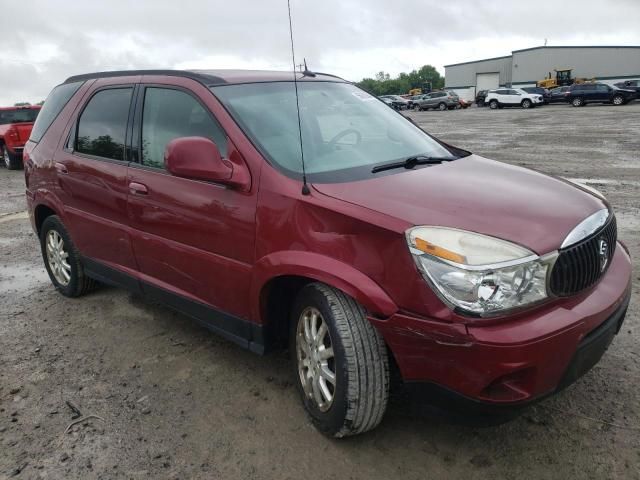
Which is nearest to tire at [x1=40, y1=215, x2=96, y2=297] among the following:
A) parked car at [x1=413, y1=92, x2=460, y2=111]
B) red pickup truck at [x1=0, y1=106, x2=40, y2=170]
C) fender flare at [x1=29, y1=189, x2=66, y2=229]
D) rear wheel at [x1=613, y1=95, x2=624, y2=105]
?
fender flare at [x1=29, y1=189, x2=66, y2=229]

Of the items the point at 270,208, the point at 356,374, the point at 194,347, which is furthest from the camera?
the point at 194,347

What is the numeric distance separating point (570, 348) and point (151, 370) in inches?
94.3

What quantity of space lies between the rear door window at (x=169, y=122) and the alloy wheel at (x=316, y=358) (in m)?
1.04

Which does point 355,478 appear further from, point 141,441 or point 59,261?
point 59,261

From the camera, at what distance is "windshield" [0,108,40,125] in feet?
47.6

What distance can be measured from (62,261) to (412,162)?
315 centimetres

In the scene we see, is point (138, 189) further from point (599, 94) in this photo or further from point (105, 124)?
point (599, 94)

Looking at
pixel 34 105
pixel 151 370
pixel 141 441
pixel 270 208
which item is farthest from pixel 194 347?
pixel 34 105

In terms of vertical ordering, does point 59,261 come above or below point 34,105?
below

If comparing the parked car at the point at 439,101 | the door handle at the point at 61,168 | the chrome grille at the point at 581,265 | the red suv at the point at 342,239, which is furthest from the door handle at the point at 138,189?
the parked car at the point at 439,101

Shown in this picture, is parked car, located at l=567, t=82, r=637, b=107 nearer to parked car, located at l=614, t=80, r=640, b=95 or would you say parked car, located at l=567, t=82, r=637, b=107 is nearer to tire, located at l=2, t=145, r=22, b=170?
parked car, located at l=614, t=80, r=640, b=95

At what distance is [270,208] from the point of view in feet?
8.75

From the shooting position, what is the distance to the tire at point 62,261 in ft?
14.5

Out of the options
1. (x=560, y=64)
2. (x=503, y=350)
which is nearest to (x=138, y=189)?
(x=503, y=350)
